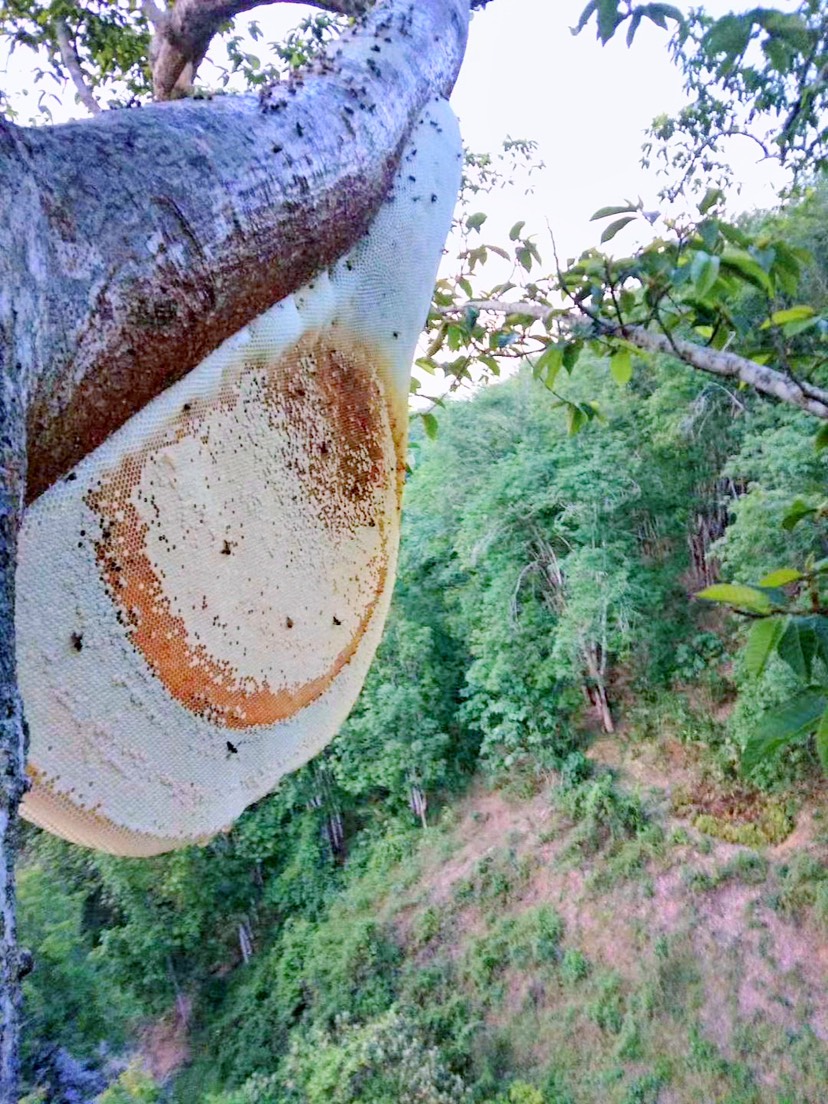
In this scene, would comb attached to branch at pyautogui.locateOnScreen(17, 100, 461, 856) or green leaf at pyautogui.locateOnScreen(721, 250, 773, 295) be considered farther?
green leaf at pyautogui.locateOnScreen(721, 250, 773, 295)

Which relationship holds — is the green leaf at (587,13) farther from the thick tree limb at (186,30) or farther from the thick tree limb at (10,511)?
the thick tree limb at (10,511)

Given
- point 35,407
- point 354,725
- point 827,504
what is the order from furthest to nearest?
point 354,725 → point 827,504 → point 35,407

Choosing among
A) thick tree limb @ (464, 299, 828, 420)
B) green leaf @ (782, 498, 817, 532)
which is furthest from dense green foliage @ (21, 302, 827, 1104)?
green leaf @ (782, 498, 817, 532)

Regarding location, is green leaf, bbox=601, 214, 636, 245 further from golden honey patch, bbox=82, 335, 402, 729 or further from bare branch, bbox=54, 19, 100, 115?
bare branch, bbox=54, 19, 100, 115

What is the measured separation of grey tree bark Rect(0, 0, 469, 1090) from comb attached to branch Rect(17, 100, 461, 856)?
6cm

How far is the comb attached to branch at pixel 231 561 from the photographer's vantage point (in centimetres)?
59

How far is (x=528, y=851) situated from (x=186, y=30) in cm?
875

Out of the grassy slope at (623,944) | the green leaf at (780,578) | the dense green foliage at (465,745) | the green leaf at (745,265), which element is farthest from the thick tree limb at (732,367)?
the grassy slope at (623,944)

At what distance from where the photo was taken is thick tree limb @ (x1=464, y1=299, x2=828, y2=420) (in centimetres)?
111

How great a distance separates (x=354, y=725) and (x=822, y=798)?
Result: 5.46 m

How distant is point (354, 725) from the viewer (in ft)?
32.2

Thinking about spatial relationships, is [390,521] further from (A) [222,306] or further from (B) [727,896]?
(B) [727,896]

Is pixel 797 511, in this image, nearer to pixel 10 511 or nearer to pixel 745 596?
pixel 745 596

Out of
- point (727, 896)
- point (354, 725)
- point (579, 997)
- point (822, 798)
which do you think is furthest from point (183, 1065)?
point (822, 798)
